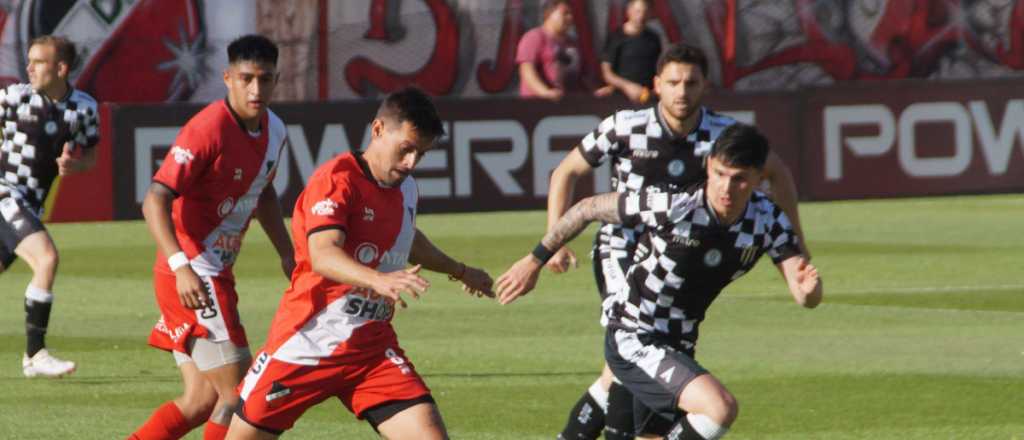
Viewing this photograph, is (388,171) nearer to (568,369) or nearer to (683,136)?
(683,136)

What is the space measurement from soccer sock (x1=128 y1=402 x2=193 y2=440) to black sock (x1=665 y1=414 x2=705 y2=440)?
6.50 feet

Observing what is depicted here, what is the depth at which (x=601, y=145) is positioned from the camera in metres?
8.73

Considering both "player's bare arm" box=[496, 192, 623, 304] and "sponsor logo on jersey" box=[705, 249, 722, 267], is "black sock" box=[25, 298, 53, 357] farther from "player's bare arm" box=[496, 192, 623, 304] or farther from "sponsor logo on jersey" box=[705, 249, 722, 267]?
"sponsor logo on jersey" box=[705, 249, 722, 267]

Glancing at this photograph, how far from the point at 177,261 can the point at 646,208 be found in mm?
1822

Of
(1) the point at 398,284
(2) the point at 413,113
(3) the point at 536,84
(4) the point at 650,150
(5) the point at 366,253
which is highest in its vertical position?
(2) the point at 413,113

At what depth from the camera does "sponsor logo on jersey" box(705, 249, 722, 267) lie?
7.33 m

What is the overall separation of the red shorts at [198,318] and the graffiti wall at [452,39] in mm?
16350

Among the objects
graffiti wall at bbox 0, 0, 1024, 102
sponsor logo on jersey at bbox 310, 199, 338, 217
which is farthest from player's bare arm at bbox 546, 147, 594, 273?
graffiti wall at bbox 0, 0, 1024, 102

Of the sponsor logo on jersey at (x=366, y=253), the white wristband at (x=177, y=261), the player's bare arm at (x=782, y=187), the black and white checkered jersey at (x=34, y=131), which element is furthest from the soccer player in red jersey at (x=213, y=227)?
the black and white checkered jersey at (x=34, y=131)

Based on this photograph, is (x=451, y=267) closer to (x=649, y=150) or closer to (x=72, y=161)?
(x=649, y=150)

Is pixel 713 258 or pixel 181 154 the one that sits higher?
pixel 181 154

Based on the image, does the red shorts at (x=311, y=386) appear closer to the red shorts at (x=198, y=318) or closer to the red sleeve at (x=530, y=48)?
the red shorts at (x=198, y=318)

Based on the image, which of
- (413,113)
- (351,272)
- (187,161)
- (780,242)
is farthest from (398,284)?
(780,242)

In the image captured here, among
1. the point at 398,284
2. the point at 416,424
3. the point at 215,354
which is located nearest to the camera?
the point at 398,284
